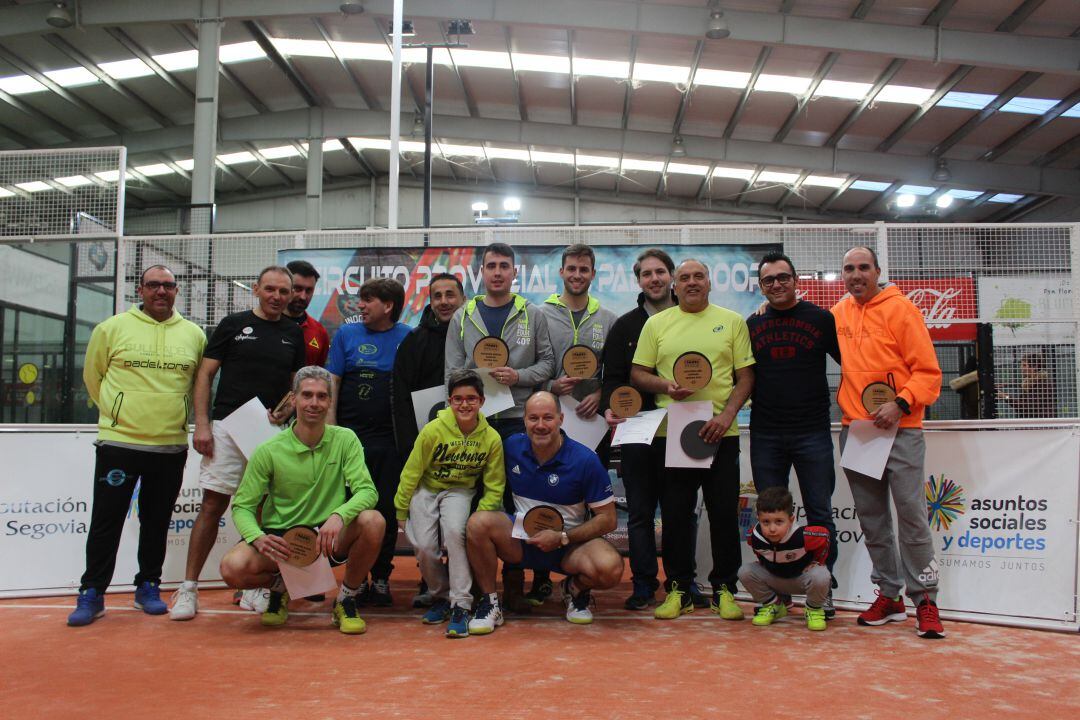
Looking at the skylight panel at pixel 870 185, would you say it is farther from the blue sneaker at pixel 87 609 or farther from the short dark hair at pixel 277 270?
the blue sneaker at pixel 87 609

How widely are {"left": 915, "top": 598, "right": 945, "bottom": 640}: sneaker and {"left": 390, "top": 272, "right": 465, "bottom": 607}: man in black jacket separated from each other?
89.3 inches

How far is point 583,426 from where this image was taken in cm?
401

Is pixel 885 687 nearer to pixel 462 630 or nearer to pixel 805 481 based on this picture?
pixel 805 481

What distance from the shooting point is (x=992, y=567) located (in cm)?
387

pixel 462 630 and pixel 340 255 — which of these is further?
pixel 340 255

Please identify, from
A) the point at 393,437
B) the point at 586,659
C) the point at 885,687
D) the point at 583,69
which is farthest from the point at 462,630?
the point at 583,69

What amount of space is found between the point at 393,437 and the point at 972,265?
3.88 m

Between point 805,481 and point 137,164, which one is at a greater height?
point 137,164

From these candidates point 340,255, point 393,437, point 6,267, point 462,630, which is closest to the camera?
point 462,630

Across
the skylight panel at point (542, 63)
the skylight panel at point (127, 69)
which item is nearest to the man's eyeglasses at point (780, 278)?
the skylight panel at point (542, 63)

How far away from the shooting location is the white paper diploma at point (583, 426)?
401cm

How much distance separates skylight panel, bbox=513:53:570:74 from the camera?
12.0 metres

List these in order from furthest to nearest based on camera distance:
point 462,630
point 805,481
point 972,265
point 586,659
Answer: point 972,265, point 805,481, point 462,630, point 586,659

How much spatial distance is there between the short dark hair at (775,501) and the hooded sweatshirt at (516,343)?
1.18m
